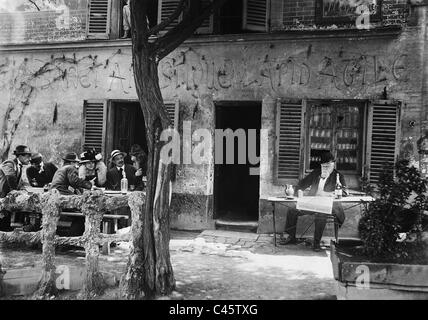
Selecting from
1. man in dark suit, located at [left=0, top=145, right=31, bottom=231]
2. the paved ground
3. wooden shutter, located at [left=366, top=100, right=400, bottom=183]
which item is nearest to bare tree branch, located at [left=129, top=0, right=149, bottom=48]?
the paved ground

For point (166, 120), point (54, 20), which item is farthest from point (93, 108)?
point (166, 120)

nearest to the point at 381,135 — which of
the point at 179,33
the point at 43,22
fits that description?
the point at 179,33

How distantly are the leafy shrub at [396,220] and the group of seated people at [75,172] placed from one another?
4.96 meters

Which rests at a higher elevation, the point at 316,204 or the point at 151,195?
the point at 151,195

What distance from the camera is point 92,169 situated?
25.9 feet

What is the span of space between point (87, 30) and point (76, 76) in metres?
1.16

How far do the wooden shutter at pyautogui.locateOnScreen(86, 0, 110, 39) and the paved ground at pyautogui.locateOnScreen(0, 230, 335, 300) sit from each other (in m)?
5.27

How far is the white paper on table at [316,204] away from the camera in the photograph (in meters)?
6.87

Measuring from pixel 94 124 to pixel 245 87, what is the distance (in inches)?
150

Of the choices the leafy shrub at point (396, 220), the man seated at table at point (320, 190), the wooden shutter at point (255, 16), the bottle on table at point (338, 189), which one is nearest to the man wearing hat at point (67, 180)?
the man seated at table at point (320, 190)

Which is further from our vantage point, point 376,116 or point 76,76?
point 76,76

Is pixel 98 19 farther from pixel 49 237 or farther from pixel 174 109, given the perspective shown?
pixel 49 237

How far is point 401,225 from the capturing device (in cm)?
432
